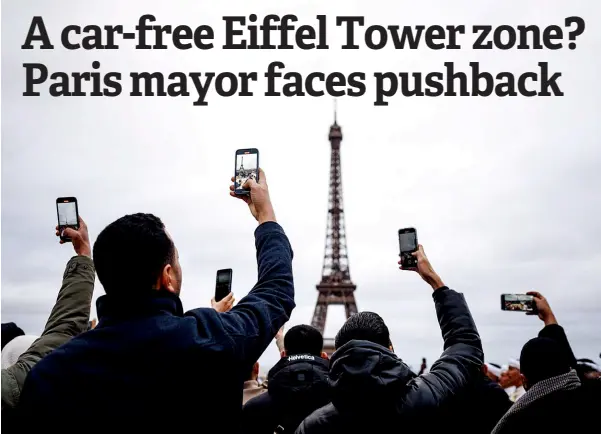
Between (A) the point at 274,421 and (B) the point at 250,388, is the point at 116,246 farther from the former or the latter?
(B) the point at 250,388

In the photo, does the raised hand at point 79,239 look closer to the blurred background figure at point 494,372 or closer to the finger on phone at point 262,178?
the finger on phone at point 262,178

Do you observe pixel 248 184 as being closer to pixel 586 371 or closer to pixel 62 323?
pixel 62 323

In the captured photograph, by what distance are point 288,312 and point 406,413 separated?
Answer: 102 cm

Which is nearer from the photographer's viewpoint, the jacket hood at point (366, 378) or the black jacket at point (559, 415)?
the jacket hood at point (366, 378)

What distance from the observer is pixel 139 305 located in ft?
7.68

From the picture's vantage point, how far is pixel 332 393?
340 cm

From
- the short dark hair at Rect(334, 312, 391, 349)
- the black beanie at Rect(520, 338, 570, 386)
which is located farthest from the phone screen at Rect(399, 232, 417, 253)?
the black beanie at Rect(520, 338, 570, 386)

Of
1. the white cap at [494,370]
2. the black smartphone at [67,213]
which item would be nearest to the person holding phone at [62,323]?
the black smartphone at [67,213]

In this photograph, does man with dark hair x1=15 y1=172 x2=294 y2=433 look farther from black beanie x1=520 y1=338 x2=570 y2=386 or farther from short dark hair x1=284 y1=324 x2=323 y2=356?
black beanie x1=520 y1=338 x2=570 y2=386

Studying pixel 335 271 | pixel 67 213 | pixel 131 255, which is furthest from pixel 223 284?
pixel 335 271

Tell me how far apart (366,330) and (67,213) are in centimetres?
201

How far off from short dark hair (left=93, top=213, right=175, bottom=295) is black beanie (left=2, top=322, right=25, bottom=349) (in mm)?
3206

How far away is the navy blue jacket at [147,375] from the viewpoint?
7.20 feet

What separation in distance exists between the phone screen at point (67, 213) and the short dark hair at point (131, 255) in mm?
1764
